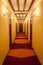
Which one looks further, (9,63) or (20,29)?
(20,29)

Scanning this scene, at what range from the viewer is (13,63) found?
4613mm

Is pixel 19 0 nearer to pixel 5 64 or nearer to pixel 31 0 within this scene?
pixel 31 0

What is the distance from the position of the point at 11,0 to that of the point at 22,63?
3932mm

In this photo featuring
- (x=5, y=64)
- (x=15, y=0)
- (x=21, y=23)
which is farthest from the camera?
(x=21, y=23)

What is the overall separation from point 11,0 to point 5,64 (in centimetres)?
396

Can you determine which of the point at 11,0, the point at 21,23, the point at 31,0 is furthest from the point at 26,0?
the point at 21,23

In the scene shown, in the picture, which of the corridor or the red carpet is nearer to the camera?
the corridor

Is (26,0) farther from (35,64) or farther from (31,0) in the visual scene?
(35,64)

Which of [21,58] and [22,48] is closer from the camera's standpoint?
[21,58]

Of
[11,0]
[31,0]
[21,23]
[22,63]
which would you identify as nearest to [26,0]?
[31,0]

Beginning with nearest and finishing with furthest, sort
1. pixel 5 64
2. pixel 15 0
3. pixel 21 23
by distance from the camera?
pixel 5 64 < pixel 15 0 < pixel 21 23

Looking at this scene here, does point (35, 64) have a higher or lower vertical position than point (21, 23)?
lower

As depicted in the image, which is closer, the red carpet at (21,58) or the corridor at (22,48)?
the corridor at (22,48)

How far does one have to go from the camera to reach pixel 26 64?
450cm
